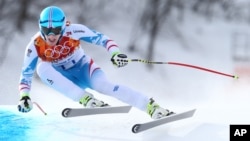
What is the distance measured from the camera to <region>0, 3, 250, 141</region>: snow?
2.91 metres

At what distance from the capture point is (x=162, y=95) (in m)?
5.11

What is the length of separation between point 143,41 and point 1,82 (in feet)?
6.76

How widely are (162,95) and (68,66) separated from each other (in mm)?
2130

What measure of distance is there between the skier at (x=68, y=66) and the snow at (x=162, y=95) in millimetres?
156

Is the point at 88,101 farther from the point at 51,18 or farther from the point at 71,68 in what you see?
the point at 51,18

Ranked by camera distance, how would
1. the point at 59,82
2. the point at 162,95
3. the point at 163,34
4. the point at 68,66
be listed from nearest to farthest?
the point at 59,82 → the point at 68,66 → the point at 162,95 → the point at 163,34

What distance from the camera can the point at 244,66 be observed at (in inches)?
208

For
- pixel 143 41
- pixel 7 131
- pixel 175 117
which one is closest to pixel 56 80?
pixel 7 131

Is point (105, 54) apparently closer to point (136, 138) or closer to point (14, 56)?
point (14, 56)

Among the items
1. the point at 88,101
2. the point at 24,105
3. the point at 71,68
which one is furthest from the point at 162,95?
the point at 24,105

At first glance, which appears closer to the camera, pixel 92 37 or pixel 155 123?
pixel 155 123

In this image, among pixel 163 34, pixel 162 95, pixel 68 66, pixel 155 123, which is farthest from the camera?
pixel 163 34

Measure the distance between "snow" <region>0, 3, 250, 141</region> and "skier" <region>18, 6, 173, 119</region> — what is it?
16 cm

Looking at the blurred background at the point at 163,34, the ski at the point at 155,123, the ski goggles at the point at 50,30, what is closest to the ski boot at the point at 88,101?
the ski at the point at 155,123
